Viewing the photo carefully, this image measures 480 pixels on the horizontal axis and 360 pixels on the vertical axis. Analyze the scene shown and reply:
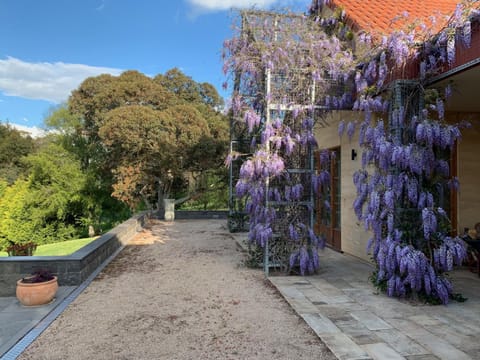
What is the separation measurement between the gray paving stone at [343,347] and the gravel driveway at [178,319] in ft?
0.24

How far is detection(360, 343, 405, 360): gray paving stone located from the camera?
2.68 m

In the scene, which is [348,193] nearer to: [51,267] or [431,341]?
[431,341]

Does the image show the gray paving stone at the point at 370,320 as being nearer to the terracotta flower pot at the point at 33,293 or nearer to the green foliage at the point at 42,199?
the terracotta flower pot at the point at 33,293

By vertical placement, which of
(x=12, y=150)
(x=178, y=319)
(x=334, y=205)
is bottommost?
(x=178, y=319)

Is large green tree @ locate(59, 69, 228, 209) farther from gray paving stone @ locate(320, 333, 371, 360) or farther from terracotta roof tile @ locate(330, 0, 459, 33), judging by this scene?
gray paving stone @ locate(320, 333, 371, 360)

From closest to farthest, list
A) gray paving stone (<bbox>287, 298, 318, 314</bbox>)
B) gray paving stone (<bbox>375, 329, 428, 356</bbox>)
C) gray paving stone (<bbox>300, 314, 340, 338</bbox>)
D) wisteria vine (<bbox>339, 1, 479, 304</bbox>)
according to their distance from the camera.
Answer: gray paving stone (<bbox>375, 329, 428, 356</bbox>)
gray paving stone (<bbox>300, 314, 340, 338</bbox>)
gray paving stone (<bbox>287, 298, 318, 314</bbox>)
wisteria vine (<bbox>339, 1, 479, 304</bbox>)

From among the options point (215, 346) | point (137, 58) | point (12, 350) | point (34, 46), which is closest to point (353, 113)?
point (215, 346)

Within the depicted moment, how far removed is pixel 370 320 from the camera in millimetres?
3438

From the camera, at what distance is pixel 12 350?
2.91 metres

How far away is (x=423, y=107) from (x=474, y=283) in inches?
96.0

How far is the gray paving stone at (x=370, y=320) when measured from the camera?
10.7ft

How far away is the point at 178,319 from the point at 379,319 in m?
1.98

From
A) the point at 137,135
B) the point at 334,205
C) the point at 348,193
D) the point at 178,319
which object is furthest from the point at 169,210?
the point at 178,319

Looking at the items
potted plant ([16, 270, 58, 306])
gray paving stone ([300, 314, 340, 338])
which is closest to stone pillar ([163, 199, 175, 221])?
→ potted plant ([16, 270, 58, 306])
